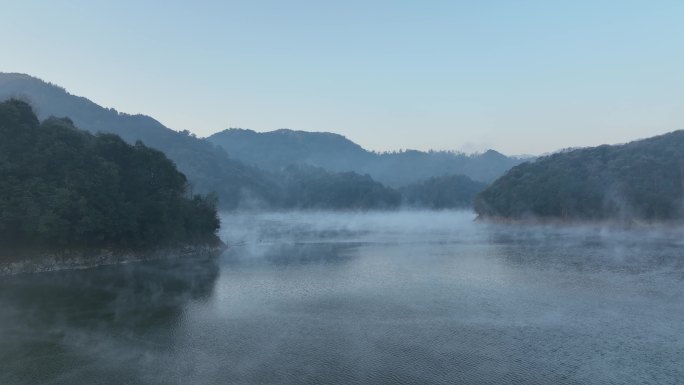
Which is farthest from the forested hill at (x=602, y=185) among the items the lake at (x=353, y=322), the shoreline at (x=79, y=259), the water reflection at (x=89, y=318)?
the water reflection at (x=89, y=318)

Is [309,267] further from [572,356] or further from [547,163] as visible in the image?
[547,163]

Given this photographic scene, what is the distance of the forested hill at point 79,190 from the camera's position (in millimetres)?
41213

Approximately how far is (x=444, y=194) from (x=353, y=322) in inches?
6442

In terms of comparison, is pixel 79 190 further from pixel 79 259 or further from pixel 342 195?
pixel 342 195

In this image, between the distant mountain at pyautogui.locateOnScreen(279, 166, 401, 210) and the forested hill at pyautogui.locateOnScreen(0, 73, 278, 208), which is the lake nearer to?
the forested hill at pyautogui.locateOnScreen(0, 73, 278, 208)

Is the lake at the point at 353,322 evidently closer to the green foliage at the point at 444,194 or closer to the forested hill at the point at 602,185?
the forested hill at the point at 602,185

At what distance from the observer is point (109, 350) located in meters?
21.8

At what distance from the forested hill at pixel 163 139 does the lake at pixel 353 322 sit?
110438 mm

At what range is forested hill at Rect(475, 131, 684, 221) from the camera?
80812 millimetres

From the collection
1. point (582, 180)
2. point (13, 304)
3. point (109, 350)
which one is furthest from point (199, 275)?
point (582, 180)

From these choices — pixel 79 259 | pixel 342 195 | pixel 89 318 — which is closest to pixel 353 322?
pixel 89 318

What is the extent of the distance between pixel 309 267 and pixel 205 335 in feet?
75.0

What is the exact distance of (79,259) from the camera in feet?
146

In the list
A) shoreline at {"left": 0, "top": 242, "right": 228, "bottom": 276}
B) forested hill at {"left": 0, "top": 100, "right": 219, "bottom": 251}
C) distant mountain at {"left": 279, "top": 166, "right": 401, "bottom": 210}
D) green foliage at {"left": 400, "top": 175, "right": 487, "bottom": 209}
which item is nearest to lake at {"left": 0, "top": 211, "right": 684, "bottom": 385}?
shoreline at {"left": 0, "top": 242, "right": 228, "bottom": 276}
